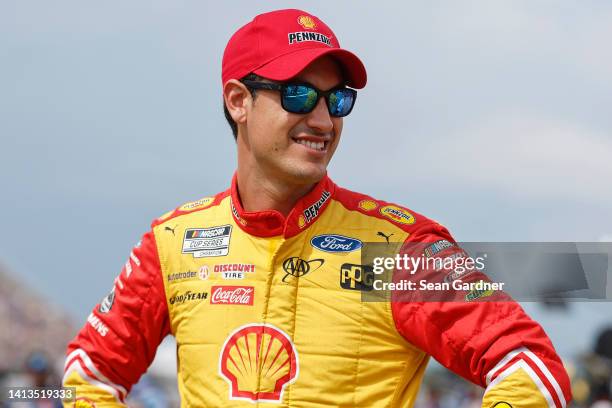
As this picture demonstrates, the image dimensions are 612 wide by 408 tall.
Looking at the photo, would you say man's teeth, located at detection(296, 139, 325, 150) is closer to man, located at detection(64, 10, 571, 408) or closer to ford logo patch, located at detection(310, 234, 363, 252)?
man, located at detection(64, 10, 571, 408)

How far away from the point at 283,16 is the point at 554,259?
1.41 metres

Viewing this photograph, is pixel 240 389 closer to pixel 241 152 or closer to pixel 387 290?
pixel 387 290

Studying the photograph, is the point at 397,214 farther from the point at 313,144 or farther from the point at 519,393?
the point at 519,393

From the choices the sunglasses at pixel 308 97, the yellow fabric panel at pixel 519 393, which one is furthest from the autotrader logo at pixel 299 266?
the yellow fabric panel at pixel 519 393

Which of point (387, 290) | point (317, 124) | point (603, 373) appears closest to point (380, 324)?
point (387, 290)

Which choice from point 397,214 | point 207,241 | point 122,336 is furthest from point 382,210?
point 122,336

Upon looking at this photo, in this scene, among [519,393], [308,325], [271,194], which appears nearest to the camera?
[519,393]

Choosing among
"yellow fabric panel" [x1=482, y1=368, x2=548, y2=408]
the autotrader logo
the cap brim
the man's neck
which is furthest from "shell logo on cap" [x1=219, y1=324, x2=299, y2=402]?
the cap brim

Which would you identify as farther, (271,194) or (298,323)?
(271,194)

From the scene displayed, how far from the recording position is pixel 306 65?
3.56m

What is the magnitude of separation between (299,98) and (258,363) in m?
0.96

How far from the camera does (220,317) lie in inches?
144

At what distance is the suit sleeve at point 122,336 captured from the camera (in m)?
3.85

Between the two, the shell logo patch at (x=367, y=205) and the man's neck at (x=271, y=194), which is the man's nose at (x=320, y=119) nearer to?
the man's neck at (x=271, y=194)
